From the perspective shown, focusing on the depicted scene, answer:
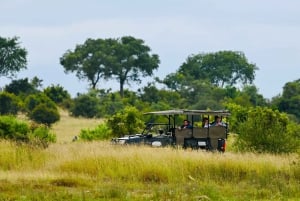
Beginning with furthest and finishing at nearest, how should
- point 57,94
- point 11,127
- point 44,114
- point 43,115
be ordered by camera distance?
point 57,94 < point 44,114 < point 43,115 < point 11,127

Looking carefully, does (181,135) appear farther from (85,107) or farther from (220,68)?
(220,68)

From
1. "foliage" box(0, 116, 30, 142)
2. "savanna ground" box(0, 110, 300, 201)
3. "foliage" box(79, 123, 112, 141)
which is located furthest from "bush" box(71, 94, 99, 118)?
"savanna ground" box(0, 110, 300, 201)

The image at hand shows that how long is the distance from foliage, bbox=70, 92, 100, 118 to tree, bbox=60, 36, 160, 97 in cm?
2221

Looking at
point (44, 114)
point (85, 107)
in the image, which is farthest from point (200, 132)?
point (85, 107)

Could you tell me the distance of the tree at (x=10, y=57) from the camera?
78938 millimetres

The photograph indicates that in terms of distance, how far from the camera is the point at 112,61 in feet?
302

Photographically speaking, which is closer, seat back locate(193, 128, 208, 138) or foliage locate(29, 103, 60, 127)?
seat back locate(193, 128, 208, 138)

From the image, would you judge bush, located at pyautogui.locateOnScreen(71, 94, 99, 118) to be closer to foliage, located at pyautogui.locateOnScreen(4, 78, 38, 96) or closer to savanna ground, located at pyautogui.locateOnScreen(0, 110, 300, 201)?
foliage, located at pyautogui.locateOnScreen(4, 78, 38, 96)

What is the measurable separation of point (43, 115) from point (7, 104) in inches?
269

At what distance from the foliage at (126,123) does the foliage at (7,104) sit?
28468mm

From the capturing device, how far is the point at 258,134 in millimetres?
25641

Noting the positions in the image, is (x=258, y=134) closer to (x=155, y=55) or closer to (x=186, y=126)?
(x=186, y=126)

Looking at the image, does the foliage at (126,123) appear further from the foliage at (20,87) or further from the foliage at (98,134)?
the foliage at (20,87)

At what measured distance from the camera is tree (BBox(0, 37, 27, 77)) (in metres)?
78.9
